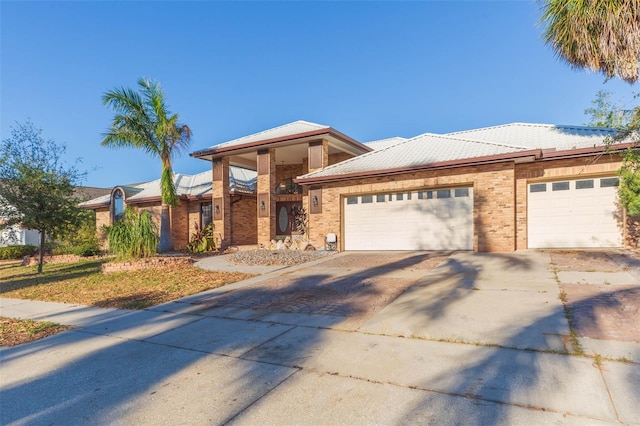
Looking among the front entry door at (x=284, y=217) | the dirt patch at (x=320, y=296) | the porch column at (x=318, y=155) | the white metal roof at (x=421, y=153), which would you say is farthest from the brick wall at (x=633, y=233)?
the front entry door at (x=284, y=217)

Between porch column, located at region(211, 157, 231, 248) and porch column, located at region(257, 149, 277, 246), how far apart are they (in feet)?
7.27

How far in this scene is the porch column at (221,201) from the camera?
18.8 meters

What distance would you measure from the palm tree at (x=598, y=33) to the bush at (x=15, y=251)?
30634 mm

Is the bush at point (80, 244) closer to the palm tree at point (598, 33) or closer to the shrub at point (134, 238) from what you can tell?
the shrub at point (134, 238)

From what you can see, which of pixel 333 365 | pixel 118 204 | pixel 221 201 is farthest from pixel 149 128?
pixel 333 365

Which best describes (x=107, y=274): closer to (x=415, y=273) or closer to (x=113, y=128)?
(x=113, y=128)

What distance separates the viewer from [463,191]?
41.4 feet

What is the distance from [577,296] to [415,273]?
339 centimetres

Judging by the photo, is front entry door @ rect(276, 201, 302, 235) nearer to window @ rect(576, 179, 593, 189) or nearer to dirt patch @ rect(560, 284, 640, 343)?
window @ rect(576, 179, 593, 189)

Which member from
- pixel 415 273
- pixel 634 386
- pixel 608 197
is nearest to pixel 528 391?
pixel 634 386

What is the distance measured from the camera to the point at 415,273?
339 inches

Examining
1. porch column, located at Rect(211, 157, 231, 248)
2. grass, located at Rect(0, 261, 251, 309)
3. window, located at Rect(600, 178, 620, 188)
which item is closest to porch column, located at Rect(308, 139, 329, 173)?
porch column, located at Rect(211, 157, 231, 248)

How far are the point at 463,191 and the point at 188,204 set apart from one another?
Answer: 1673 cm

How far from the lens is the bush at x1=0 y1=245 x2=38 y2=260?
23.5 meters
